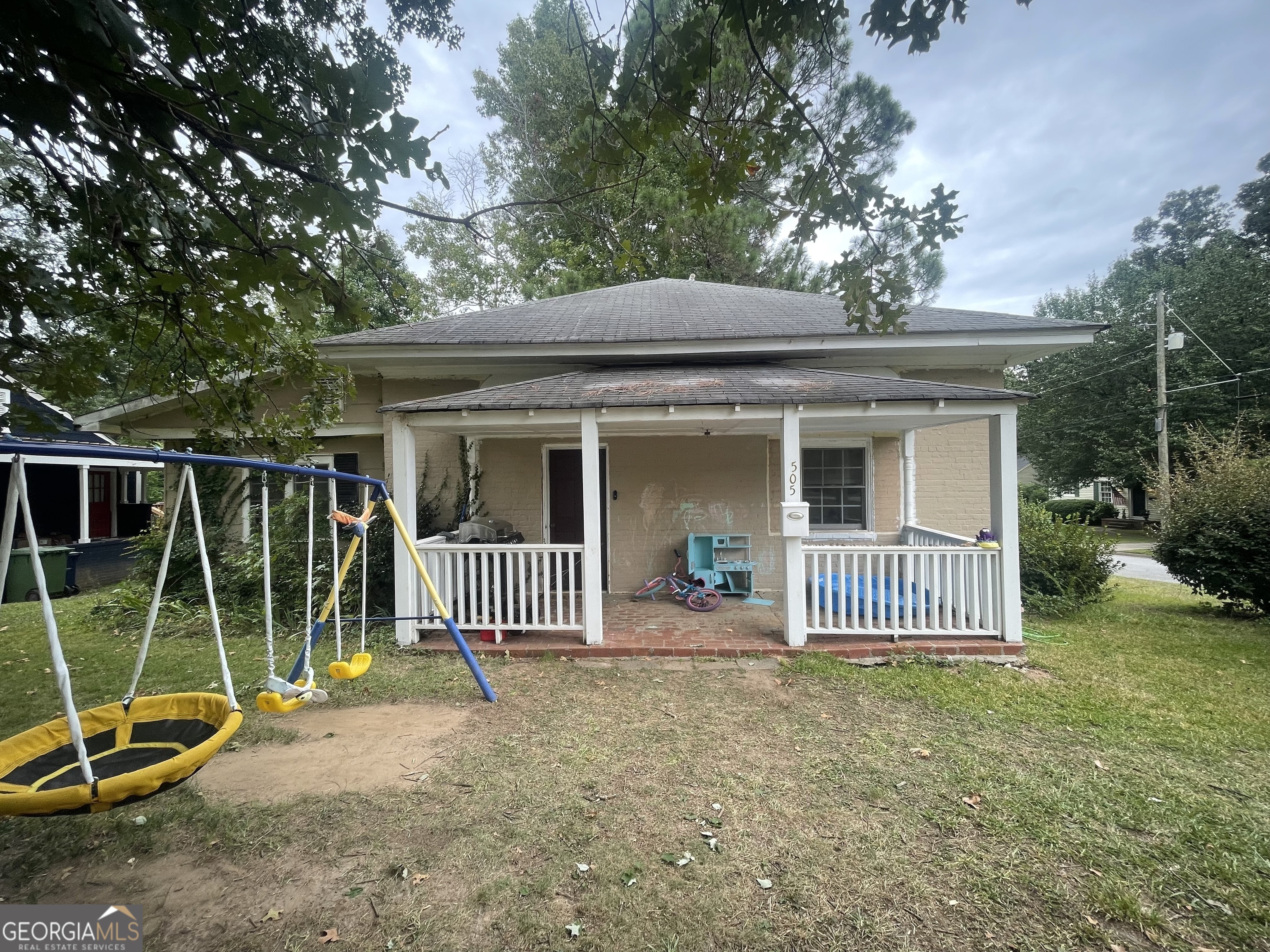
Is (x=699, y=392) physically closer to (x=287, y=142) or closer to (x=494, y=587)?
(x=494, y=587)

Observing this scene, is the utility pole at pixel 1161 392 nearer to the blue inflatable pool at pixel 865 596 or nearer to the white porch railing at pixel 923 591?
the blue inflatable pool at pixel 865 596

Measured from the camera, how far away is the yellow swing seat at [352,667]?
150 inches

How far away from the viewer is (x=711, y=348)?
8.01 m

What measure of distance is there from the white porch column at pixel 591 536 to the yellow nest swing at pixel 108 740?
339 cm

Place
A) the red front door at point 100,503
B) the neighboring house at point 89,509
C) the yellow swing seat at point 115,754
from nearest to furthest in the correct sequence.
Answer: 1. the yellow swing seat at point 115,754
2. the neighboring house at point 89,509
3. the red front door at point 100,503

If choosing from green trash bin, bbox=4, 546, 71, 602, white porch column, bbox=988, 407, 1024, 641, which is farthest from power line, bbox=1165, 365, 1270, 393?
green trash bin, bbox=4, 546, 71, 602

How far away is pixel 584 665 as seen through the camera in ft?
18.4

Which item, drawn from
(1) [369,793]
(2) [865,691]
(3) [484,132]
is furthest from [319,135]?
(3) [484,132]

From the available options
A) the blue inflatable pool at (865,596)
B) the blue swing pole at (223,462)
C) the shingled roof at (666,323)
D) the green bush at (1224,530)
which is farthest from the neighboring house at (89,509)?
the green bush at (1224,530)

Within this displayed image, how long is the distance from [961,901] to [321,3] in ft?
19.1

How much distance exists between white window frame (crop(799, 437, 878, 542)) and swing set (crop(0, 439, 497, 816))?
266 inches

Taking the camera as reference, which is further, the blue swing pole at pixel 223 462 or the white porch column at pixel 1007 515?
the white porch column at pixel 1007 515

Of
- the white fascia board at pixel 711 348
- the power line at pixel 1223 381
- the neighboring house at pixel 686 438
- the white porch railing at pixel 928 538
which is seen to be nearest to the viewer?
the white porch railing at pixel 928 538

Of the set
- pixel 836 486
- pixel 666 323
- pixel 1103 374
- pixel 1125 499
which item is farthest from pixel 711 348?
pixel 1125 499
